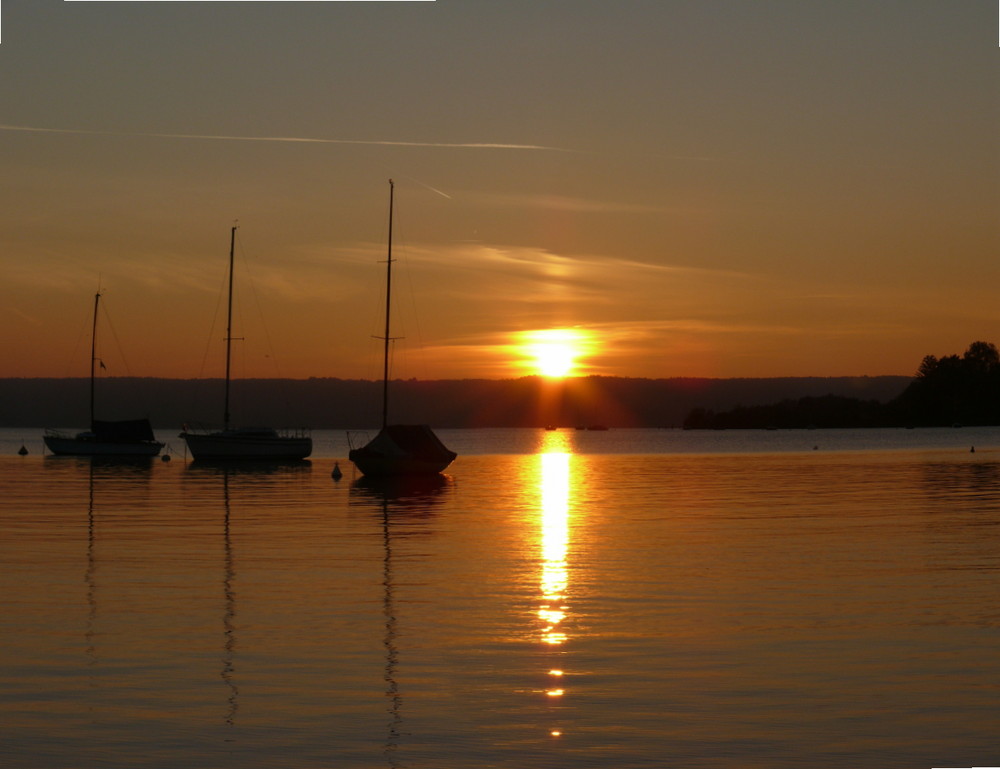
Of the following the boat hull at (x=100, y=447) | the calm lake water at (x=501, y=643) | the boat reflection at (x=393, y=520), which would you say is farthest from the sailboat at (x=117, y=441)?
the calm lake water at (x=501, y=643)

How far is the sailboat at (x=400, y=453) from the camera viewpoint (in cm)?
7512

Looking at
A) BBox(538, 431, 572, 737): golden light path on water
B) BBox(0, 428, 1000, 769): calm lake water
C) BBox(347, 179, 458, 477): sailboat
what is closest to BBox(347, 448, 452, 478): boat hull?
BBox(347, 179, 458, 477): sailboat

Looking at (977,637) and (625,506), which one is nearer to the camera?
(977,637)

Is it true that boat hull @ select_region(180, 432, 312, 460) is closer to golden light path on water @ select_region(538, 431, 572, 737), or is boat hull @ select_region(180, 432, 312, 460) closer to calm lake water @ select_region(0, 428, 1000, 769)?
golden light path on water @ select_region(538, 431, 572, 737)

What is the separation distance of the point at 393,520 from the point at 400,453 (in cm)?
3247

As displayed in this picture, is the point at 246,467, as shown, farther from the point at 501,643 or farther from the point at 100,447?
the point at 501,643

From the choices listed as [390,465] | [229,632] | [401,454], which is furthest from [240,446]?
[229,632]

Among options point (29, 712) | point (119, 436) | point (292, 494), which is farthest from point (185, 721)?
point (119, 436)

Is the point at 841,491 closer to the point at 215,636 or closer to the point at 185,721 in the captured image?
the point at 215,636

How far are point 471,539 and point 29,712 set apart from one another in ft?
73.1

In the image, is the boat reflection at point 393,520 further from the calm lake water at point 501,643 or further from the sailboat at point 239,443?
the sailboat at point 239,443

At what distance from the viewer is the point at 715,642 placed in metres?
18.9

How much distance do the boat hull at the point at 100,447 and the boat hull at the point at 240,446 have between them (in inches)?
443

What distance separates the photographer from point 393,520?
43.4 meters
